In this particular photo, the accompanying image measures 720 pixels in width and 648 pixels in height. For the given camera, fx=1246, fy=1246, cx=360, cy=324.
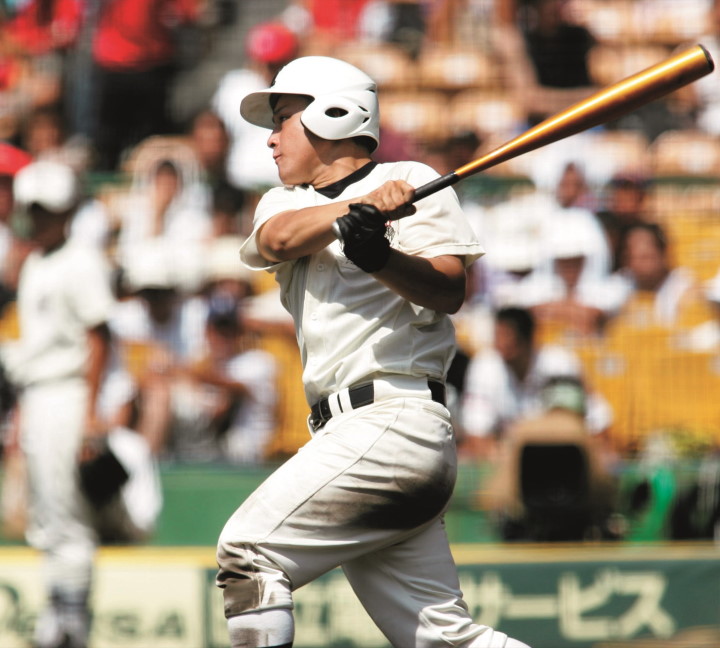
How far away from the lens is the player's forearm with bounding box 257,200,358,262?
10.6 ft

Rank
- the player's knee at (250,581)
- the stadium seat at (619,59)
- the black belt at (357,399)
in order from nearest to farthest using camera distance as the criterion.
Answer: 1. the player's knee at (250,581)
2. the black belt at (357,399)
3. the stadium seat at (619,59)

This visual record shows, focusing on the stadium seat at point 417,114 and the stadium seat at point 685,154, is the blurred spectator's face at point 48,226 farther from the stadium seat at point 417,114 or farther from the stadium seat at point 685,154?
the stadium seat at point 685,154

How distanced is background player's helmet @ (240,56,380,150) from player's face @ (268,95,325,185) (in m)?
0.04

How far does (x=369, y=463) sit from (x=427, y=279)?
1.67ft

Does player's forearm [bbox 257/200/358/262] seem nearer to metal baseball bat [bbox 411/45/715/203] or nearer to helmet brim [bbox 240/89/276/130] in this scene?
metal baseball bat [bbox 411/45/715/203]

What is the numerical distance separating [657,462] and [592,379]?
0.60 meters

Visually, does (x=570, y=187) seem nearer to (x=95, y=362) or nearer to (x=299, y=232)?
(x=95, y=362)

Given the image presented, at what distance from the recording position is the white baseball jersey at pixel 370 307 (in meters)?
3.38

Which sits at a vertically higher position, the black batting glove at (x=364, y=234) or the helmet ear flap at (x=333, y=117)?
the helmet ear flap at (x=333, y=117)

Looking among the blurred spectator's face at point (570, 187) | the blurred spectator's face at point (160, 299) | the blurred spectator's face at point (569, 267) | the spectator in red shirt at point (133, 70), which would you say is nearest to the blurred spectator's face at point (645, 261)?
the blurred spectator's face at point (569, 267)

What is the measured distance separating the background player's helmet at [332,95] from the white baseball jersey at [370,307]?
0.51ft

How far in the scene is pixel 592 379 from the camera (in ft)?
24.0

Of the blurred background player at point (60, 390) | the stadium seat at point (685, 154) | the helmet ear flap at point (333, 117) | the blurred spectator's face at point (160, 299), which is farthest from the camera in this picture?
the stadium seat at point (685, 154)

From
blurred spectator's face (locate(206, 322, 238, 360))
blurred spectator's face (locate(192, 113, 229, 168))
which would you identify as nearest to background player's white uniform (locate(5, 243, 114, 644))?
blurred spectator's face (locate(206, 322, 238, 360))
